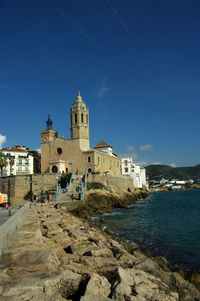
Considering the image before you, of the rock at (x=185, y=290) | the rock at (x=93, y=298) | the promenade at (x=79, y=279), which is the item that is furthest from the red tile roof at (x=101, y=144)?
the rock at (x=93, y=298)

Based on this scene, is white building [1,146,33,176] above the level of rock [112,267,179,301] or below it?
above

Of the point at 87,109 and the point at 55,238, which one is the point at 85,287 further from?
the point at 87,109

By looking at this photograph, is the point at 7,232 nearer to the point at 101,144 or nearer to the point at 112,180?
the point at 112,180

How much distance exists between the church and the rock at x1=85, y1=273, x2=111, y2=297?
3860cm

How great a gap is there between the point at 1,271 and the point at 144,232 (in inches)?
497

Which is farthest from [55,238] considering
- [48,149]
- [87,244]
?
[48,149]

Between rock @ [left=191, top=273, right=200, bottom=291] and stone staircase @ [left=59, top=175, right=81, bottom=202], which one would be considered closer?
rock @ [left=191, top=273, right=200, bottom=291]

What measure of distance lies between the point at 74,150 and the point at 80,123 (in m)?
5.69

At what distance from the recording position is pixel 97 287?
13.8ft

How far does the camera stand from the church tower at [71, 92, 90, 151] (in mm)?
46184

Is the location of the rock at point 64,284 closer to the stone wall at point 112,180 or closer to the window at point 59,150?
the stone wall at point 112,180

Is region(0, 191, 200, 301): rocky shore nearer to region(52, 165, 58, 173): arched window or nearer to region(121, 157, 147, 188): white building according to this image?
region(52, 165, 58, 173): arched window

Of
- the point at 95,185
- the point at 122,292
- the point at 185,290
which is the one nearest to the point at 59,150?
the point at 95,185

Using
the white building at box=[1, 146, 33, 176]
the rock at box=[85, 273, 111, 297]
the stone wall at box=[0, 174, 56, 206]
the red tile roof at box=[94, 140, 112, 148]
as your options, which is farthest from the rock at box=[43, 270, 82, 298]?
the red tile roof at box=[94, 140, 112, 148]
